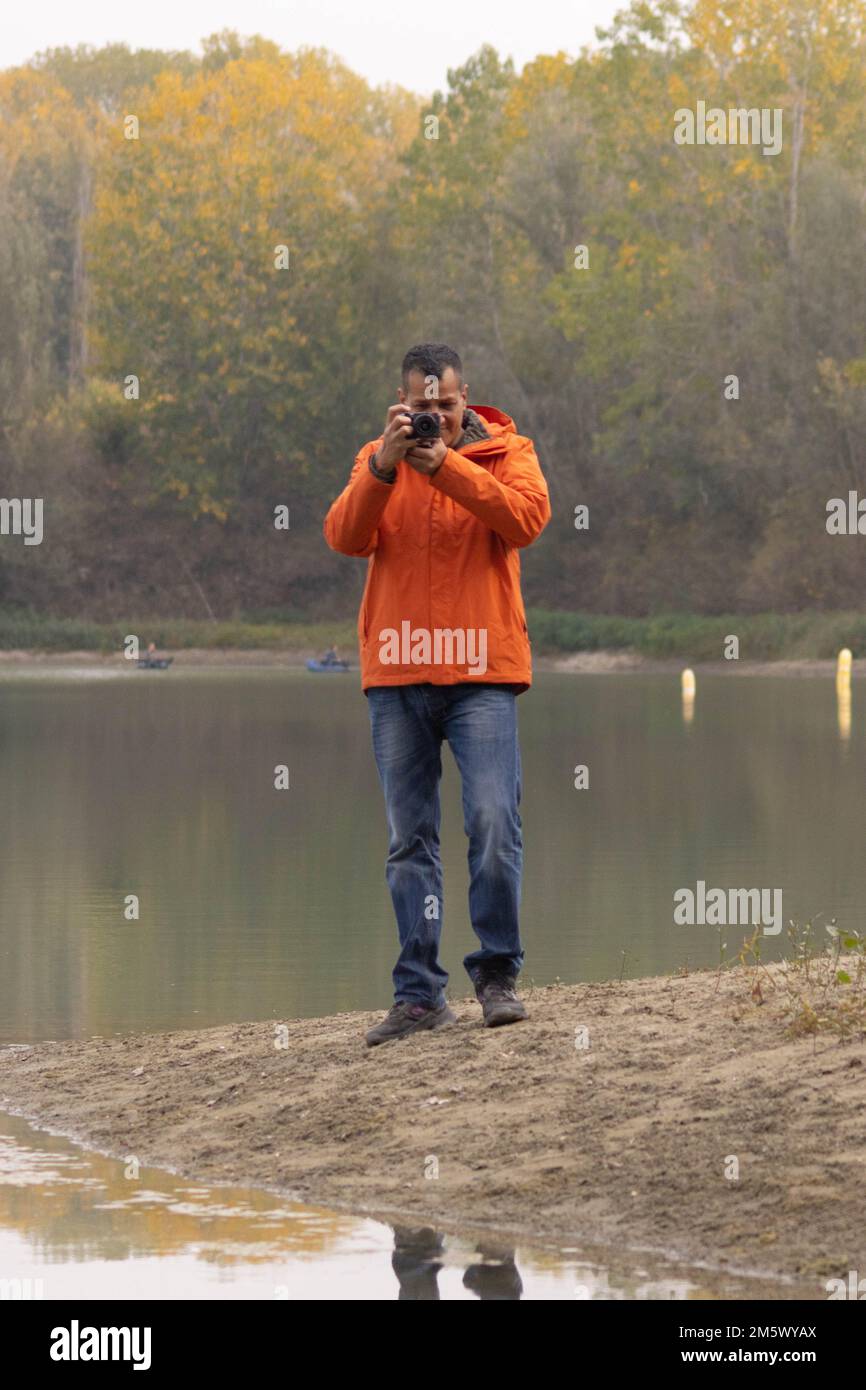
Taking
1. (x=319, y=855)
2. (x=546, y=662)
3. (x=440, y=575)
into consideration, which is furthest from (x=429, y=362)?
(x=546, y=662)

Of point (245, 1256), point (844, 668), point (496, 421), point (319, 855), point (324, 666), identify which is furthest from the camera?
point (324, 666)

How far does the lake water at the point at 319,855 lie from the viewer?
477 inches

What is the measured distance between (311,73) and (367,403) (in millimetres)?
14343

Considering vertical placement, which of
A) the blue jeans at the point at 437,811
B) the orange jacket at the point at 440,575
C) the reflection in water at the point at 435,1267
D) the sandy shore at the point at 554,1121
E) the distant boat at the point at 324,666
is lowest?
the reflection in water at the point at 435,1267

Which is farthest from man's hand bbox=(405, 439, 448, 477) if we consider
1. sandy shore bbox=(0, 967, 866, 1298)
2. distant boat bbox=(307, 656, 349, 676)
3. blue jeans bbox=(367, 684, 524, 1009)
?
distant boat bbox=(307, 656, 349, 676)

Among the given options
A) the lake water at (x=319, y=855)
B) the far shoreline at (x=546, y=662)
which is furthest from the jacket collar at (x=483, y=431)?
the far shoreline at (x=546, y=662)

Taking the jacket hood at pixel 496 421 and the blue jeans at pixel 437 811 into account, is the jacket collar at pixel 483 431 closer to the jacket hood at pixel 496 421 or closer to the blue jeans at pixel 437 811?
the jacket hood at pixel 496 421

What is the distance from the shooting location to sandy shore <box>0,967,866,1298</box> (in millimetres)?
6480

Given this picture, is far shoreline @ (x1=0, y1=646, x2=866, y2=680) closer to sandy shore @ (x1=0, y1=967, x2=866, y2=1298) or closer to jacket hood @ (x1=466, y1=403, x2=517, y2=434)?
jacket hood @ (x1=466, y1=403, x2=517, y2=434)

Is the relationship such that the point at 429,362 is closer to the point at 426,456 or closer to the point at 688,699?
the point at 426,456

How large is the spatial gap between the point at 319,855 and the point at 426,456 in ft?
34.9

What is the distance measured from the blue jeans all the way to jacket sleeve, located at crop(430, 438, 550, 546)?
1.96 feet

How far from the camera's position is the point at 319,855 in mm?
18359
